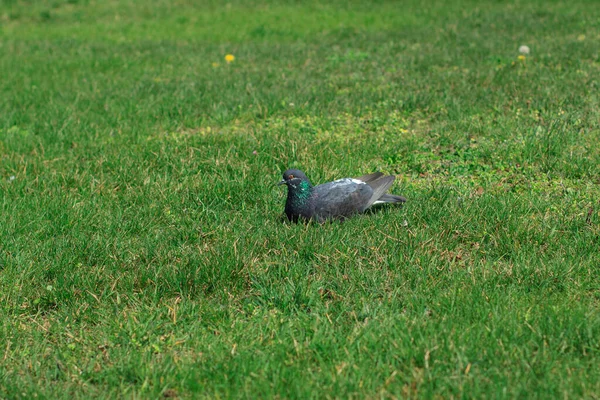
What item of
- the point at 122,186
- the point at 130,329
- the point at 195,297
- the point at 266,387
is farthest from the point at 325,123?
the point at 266,387

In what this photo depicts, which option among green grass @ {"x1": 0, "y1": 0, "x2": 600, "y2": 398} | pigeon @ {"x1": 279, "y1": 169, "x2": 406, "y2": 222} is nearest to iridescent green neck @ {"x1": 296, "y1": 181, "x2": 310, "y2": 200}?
pigeon @ {"x1": 279, "y1": 169, "x2": 406, "y2": 222}

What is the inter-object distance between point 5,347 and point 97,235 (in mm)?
1400

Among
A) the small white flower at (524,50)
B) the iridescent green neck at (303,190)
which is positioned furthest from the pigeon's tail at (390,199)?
the small white flower at (524,50)

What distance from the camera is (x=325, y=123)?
7922 millimetres

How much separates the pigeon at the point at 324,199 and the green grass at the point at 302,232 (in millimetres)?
136

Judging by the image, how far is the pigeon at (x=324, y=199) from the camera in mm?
5328

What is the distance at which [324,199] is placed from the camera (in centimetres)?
535

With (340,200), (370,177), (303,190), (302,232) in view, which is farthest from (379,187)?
(302,232)

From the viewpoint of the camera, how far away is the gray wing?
534 centimetres

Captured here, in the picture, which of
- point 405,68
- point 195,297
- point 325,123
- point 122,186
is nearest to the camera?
point 195,297

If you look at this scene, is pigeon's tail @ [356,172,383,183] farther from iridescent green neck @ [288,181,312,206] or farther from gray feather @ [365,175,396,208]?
iridescent green neck @ [288,181,312,206]

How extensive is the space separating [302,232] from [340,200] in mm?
502

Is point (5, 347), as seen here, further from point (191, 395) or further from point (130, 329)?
point (191, 395)

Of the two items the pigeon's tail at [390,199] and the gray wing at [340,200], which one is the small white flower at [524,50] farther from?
the gray wing at [340,200]
